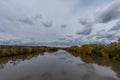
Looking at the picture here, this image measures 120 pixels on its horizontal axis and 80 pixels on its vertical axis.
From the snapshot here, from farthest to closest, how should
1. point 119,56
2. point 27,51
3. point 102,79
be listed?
point 27,51 → point 119,56 → point 102,79

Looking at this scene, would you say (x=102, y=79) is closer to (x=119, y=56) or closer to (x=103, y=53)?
(x=119, y=56)

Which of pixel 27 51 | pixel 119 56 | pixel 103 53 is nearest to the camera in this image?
pixel 119 56

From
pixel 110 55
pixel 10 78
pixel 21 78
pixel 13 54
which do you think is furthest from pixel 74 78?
pixel 13 54

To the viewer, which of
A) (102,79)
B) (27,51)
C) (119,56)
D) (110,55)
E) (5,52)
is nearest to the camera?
(102,79)

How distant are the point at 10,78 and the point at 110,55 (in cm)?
4482

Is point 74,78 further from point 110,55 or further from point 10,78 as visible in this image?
point 110,55

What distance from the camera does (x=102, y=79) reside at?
3092cm

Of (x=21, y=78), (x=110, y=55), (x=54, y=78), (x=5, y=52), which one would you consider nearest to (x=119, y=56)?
(x=110, y=55)

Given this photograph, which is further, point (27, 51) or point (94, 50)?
point (27, 51)

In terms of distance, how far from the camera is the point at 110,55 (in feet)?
209

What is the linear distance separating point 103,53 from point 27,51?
55.6 meters

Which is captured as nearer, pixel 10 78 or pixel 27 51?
pixel 10 78

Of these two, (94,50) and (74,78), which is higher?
(94,50)

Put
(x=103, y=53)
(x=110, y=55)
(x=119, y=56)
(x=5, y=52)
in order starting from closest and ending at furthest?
(x=119, y=56), (x=110, y=55), (x=103, y=53), (x=5, y=52)
